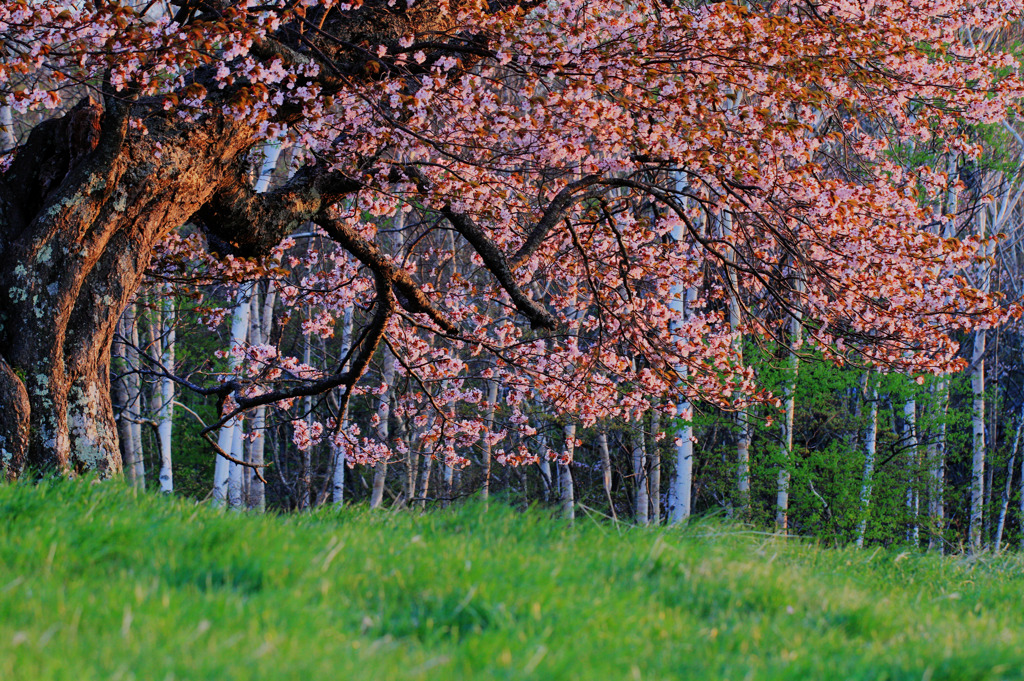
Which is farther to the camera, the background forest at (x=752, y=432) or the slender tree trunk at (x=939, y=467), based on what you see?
the slender tree trunk at (x=939, y=467)

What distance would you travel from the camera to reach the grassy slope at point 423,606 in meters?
2.36

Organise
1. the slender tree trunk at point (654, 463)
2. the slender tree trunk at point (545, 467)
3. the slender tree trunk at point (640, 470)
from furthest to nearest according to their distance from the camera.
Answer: the slender tree trunk at point (545, 467) → the slender tree trunk at point (654, 463) → the slender tree trunk at point (640, 470)

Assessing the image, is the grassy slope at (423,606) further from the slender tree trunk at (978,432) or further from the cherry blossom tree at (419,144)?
the slender tree trunk at (978,432)

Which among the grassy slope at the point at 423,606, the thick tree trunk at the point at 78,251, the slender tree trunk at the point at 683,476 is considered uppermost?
the thick tree trunk at the point at 78,251

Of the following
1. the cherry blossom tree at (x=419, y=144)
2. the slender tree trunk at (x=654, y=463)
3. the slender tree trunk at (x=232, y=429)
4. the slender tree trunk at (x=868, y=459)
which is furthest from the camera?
the slender tree trunk at (x=654, y=463)

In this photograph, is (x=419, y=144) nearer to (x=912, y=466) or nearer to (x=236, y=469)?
(x=236, y=469)

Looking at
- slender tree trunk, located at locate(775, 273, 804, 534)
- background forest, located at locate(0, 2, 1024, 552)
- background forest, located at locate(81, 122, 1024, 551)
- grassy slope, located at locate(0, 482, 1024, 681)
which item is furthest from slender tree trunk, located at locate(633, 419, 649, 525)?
grassy slope, located at locate(0, 482, 1024, 681)

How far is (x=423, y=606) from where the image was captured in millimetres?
2961

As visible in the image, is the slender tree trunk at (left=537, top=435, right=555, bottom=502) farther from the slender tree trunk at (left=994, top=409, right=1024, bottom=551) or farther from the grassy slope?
the grassy slope

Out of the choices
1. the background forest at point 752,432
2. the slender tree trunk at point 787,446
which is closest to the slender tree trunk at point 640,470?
the background forest at point 752,432

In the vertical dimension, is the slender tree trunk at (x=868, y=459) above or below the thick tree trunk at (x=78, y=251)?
below

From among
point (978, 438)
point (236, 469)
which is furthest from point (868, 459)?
point (236, 469)

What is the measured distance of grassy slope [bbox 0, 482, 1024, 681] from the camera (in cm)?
236

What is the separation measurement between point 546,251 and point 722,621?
22.8 ft
